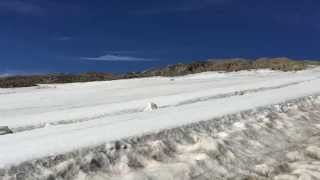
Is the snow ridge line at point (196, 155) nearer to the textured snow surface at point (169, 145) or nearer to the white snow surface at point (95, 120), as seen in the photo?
the textured snow surface at point (169, 145)

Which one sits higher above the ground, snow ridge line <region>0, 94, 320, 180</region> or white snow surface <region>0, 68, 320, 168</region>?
white snow surface <region>0, 68, 320, 168</region>

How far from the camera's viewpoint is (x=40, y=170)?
27.8 feet

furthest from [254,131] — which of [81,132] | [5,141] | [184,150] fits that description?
[5,141]

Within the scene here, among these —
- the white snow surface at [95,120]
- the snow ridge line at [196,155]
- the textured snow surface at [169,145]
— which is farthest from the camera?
the white snow surface at [95,120]

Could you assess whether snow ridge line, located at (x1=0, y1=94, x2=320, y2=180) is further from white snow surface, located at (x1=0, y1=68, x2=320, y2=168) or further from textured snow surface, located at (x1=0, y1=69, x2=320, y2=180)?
white snow surface, located at (x1=0, y1=68, x2=320, y2=168)

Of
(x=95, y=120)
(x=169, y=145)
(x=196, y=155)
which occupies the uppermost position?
(x=95, y=120)

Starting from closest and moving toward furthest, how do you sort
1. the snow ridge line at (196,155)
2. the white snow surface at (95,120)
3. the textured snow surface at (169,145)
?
the snow ridge line at (196,155) < the textured snow surface at (169,145) < the white snow surface at (95,120)

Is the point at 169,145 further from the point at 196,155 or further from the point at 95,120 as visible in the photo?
the point at 95,120

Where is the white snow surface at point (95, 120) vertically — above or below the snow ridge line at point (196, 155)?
above

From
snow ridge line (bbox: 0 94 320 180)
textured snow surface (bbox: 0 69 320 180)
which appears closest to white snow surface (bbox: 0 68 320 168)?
textured snow surface (bbox: 0 69 320 180)

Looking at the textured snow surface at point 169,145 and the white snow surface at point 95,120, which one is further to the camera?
the white snow surface at point 95,120

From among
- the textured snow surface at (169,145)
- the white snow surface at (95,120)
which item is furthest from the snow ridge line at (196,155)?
the white snow surface at (95,120)

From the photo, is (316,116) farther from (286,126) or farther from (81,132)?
(81,132)

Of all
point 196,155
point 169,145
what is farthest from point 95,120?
point 196,155
